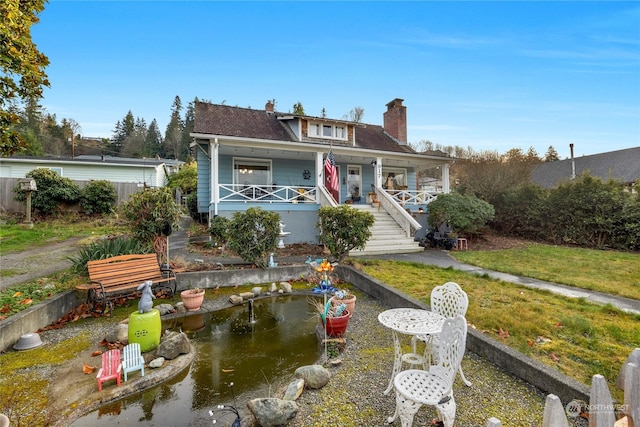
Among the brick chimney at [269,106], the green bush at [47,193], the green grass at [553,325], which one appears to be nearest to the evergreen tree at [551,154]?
the brick chimney at [269,106]

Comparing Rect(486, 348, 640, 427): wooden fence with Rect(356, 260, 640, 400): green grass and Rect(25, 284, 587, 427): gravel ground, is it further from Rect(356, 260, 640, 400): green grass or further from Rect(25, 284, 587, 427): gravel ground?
Rect(356, 260, 640, 400): green grass

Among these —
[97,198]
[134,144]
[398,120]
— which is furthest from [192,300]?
[134,144]

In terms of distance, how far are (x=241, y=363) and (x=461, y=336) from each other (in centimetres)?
279

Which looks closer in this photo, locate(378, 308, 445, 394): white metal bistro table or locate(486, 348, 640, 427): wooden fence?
locate(486, 348, 640, 427): wooden fence

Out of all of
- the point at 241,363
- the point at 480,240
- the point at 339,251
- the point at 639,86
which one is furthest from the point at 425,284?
the point at 639,86

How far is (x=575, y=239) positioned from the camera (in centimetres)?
1245

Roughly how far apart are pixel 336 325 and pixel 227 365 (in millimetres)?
1521

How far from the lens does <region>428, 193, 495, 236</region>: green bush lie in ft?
38.1

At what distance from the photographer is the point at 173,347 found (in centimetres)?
360

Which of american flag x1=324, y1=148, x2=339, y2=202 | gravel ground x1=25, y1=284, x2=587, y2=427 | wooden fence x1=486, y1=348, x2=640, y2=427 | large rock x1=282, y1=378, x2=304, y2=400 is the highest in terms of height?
american flag x1=324, y1=148, x2=339, y2=202

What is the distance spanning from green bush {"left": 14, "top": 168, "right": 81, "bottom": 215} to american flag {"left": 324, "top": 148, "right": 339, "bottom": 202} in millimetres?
13778

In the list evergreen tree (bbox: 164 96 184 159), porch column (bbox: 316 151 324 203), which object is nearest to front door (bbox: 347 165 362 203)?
porch column (bbox: 316 151 324 203)

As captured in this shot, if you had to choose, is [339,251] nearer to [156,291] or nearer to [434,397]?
[156,291]

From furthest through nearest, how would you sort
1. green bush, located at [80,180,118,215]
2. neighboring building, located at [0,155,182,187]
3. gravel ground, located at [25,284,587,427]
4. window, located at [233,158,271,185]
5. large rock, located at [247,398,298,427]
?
neighboring building, located at [0,155,182,187] < green bush, located at [80,180,118,215] < window, located at [233,158,271,185] < gravel ground, located at [25,284,587,427] < large rock, located at [247,398,298,427]
